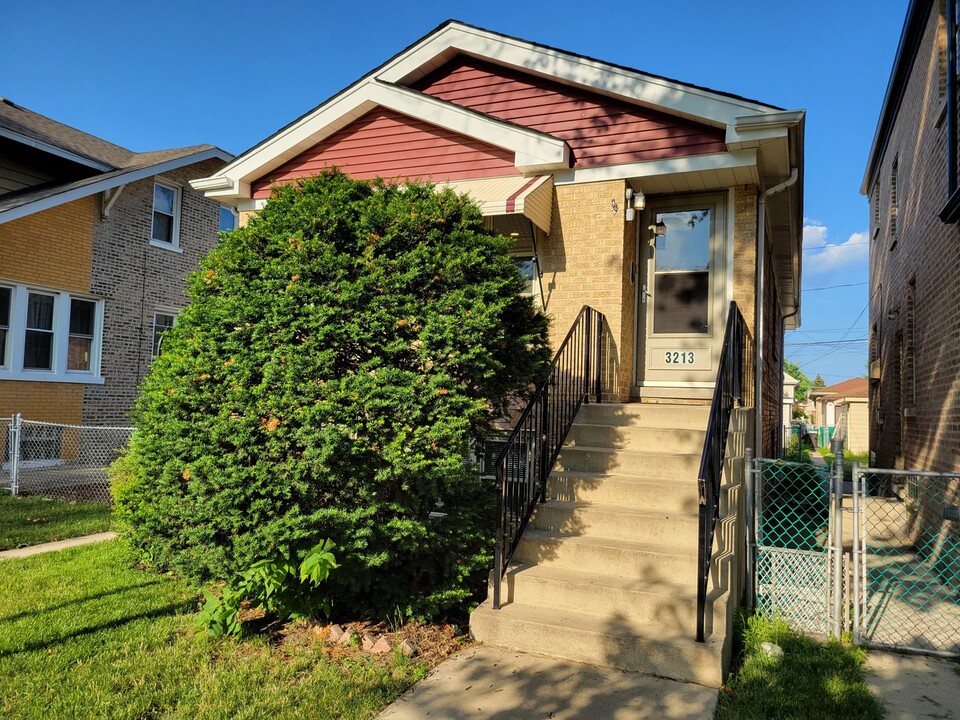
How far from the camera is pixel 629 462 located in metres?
5.66

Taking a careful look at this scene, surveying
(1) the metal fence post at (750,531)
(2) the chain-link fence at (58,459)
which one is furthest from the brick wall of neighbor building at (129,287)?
(1) the metal fence post at (750,531)

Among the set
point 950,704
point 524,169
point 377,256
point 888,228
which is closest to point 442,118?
point 524,169

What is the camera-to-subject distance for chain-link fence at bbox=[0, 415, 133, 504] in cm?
988

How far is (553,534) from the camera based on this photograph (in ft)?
16.7

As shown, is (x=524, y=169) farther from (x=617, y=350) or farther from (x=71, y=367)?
(x=71, y=367)

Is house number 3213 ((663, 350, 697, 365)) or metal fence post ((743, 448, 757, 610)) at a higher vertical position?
house number 3213 ((663, 350, 697, 365))

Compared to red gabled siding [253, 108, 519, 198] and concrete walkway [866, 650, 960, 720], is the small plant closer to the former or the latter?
concrete walkway [866, 650, 960, 720]

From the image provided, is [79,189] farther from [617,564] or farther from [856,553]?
[856,553]

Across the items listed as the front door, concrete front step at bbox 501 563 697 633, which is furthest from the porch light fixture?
concrete front step at bbox 501 563 697 633

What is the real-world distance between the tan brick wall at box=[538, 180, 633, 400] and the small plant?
3993 millimetres

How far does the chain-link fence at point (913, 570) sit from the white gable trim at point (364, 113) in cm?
462

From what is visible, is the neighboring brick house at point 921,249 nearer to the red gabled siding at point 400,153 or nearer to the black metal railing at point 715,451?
the black metal railing at point 715,451

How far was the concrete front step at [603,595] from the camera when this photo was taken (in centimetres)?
422

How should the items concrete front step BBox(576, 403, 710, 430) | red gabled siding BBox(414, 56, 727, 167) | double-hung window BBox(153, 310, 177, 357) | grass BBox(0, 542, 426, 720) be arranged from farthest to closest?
double-hung window BBox(153, 310, 177, 357)
red gabled siding BBox(414, 56, 727, 167)
concrete front step BBox(576, 403, 710, 430)
grass BBox(0, 542, 426, 720)
